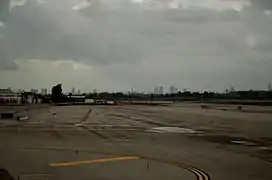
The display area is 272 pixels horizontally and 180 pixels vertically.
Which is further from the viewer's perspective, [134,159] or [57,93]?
[57,93]

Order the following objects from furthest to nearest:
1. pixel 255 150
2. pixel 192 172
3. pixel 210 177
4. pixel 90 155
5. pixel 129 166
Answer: pixel 255 150 → pixel 90 155 → pixel 129 166 → pixel 192 172 → pixel 210 177

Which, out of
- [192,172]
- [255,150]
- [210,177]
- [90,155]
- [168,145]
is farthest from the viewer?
[168,145]

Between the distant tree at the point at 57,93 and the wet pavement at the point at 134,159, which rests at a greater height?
the distant tree at the point at 57,93

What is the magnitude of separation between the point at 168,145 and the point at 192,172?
930 cm

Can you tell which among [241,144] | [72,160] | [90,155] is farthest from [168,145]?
[72,160]

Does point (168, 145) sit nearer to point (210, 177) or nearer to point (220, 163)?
point (220, 163)

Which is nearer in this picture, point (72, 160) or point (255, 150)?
point (72, 160)

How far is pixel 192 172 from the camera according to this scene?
15.5 m

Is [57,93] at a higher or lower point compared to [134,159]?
higher

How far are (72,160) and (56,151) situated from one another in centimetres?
315

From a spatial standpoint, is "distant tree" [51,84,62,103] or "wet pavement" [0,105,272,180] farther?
"distant tree" [51,84,62,103]

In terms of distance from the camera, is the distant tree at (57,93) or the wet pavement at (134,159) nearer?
the wet pavement at (134,159)

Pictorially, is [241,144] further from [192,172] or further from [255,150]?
[192,172]

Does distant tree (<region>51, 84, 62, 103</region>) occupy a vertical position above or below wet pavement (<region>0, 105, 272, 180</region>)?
above
